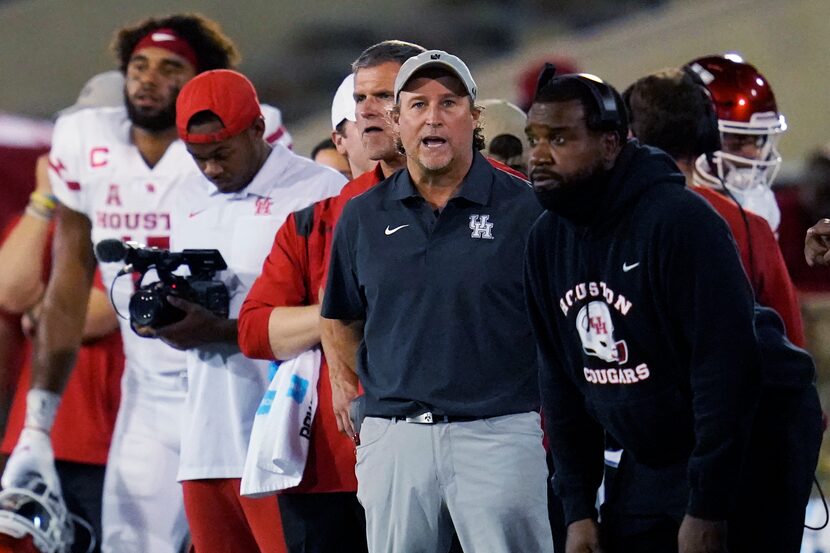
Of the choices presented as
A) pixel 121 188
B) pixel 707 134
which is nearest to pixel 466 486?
pixel 707 134

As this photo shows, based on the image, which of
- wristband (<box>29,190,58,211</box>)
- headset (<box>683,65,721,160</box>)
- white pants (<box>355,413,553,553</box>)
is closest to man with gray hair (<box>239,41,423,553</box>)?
white pants (<box>355,413,553,553</box>)

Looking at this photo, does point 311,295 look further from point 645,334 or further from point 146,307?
point 645,334

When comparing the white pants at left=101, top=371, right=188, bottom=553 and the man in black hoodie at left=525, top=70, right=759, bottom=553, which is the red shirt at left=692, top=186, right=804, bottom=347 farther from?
the white pants at left=101, top=371, right=188, bottom=553

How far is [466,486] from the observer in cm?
336

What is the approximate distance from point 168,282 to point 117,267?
0.76 m

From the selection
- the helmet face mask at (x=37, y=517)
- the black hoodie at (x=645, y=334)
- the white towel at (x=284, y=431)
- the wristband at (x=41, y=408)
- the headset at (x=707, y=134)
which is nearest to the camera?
the black hoodie at (x=645, y=334)

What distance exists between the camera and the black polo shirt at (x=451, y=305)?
338 cm

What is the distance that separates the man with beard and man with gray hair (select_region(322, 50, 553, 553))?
1.55 metres

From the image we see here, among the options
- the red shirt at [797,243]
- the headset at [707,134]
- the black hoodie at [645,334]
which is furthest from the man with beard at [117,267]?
the red shirt at [797,243]

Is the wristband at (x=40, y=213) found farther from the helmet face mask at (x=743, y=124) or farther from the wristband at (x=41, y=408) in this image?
the helmet face mask at (x=743, y=124)

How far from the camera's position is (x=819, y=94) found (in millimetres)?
9625

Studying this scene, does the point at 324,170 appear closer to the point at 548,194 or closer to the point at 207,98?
the point at 207,98

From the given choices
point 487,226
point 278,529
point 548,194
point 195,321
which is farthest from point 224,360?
point 548,194

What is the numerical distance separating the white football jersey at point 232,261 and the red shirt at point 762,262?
40.5 inches
